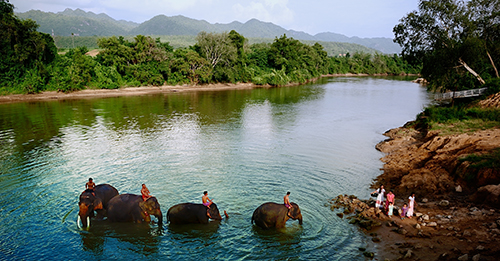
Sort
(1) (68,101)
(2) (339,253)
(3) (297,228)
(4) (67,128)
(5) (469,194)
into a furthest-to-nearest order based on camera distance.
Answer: (1) (68,101)
(4) (67,128)
(5) (469,194)
(3) (297,228)
(2) (339,253)

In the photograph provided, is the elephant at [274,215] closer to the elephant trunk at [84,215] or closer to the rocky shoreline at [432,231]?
the rocky shoreline at [432,231]

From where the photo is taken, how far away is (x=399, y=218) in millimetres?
15180

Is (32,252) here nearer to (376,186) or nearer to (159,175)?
(159,175)

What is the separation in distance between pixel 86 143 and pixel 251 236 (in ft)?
72.9

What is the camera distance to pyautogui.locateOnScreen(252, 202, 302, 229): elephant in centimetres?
1449

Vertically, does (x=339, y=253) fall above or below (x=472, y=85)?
below

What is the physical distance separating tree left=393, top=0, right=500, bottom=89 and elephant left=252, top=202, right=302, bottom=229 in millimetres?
30962

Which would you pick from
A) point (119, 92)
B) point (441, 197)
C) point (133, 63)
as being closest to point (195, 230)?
point (441, 197)

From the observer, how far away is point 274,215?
570 inches

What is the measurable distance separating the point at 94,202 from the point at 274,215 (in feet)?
28.6

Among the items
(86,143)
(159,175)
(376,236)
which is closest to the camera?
(376,236)

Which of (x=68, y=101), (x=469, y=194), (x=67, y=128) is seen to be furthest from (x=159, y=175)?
(x=68, y=101)

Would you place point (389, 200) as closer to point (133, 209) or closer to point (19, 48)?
point (133, 209)

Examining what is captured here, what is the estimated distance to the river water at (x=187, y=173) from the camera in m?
13.2
